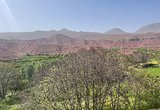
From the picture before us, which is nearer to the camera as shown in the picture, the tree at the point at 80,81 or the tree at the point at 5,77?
the tree at the point at 80,81

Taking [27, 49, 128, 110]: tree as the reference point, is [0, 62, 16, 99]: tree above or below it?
below

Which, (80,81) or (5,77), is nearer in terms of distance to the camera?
(80,81)

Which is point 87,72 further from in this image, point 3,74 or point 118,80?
point 3,74

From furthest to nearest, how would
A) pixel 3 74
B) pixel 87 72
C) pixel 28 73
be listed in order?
pixel 28 73
pixel 3 74
pixel 87 72

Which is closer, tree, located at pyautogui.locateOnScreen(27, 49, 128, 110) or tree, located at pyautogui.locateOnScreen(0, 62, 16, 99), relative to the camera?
tree, located at pyautogui.locateOnScreen(27, 49, 128, 110)

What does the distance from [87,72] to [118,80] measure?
3.68 meters

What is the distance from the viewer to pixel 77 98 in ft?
106

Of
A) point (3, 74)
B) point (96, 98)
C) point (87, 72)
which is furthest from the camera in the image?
point (3, 74)

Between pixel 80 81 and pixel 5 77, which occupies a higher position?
pixel 80 81

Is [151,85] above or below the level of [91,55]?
below

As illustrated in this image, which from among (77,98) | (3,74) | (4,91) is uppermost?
(77,98)

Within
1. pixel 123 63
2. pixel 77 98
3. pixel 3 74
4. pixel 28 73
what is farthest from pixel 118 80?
pixel 28 73

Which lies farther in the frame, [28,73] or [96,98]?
[28,73]

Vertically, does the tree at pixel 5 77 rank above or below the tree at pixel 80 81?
below
